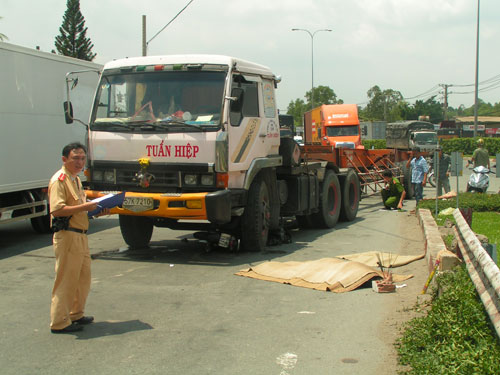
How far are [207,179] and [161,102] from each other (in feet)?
4.45

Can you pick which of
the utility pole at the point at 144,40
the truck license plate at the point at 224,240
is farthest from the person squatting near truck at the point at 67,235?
the utility pole at the point at 144,40

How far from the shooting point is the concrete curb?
277 inches

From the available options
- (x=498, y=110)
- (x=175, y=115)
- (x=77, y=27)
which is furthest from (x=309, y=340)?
(x=498, y=110)

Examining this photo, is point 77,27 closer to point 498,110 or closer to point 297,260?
point 297,260

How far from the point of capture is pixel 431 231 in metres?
10.4

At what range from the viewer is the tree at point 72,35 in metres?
51.5

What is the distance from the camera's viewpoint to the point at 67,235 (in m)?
5.83

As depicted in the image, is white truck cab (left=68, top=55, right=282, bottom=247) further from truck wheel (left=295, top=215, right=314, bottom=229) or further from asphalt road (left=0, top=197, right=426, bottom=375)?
truck wheel (left=295, top=215, right=314, bottom=229)

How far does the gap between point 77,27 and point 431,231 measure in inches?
1842

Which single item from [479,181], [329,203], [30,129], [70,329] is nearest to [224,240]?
[70,329]

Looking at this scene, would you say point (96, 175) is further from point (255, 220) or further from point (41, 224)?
point (41, 224)

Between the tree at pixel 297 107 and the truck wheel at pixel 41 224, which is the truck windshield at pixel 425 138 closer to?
the truck wheel at pixel 41 224

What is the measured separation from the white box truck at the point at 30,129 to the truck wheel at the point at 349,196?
238 inches

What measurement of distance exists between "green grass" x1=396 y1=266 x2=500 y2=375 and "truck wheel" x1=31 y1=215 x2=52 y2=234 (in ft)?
29.1
